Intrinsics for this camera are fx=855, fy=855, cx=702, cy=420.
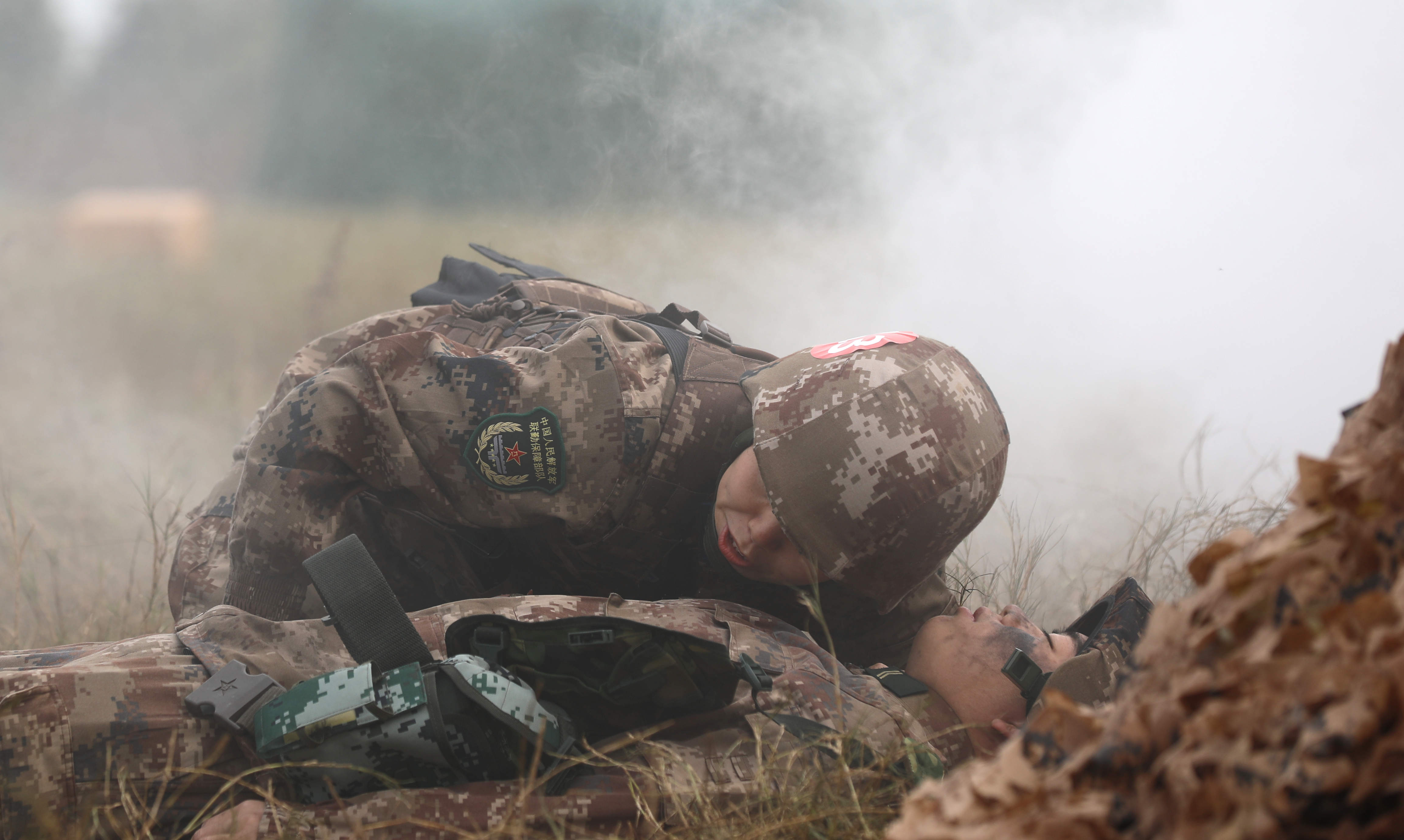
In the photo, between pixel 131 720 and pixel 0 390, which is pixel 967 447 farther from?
pixel 0 390

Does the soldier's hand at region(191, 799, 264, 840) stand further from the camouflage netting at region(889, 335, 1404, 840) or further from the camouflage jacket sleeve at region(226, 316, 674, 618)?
the camouflage netting at region(889, 335, 1404, 840)

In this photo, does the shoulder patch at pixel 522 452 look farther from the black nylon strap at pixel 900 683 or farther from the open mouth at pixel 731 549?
the black nylon strap at pixel 900 683

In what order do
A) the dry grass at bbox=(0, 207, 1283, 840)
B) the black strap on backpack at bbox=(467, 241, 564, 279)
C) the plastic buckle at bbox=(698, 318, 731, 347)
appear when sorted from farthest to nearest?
the dry grass at bbox=(0, 207, 1283, 840)
the black strap on backpack at bbox=(467, 241, 564, 279)
the plastic buckle at bbox=(698, 318, 731, 347)

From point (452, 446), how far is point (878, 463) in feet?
3.72

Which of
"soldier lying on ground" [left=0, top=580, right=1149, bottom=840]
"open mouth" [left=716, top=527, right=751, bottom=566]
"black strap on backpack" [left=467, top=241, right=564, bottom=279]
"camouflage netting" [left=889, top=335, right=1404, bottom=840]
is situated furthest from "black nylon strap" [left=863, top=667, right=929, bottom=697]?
"black strap on backpack" [left=467, top=241, right=564, bottom=279]

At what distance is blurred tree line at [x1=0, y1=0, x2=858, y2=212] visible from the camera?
5.69 metres

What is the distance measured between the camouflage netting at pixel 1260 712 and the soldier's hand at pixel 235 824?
1.12 meters

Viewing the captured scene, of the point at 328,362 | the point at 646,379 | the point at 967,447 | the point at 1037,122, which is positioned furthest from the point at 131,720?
the point at 1037,122

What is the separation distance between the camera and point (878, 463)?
2.10 m

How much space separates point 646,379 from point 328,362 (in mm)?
1232

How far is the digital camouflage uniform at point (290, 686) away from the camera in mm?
1428

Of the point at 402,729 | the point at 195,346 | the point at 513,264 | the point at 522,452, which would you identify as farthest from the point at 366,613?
the point at 195,346

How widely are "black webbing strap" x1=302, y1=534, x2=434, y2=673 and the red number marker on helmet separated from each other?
1.27 metres

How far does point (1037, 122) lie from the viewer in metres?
5.47
